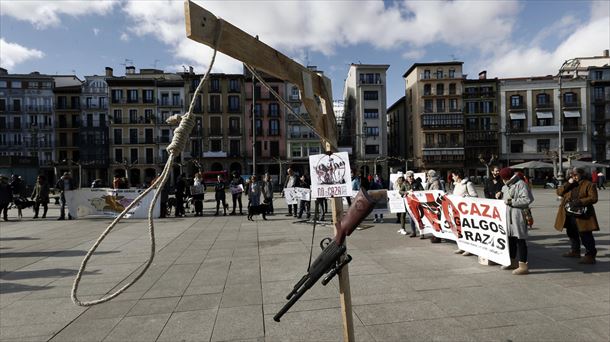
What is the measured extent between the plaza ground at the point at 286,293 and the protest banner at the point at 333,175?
36 cm

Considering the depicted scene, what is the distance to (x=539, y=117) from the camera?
5622 cm

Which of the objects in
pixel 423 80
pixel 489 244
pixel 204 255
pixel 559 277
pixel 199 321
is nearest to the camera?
pixel 199 321

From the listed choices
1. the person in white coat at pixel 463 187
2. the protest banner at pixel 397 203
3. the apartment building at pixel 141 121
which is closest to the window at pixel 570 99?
the apartment building at pixel 141 121

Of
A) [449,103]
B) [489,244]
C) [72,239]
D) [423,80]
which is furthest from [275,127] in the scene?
[489,244]

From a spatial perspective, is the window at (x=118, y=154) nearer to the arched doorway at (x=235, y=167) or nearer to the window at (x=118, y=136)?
the window at (x=118, y=136)

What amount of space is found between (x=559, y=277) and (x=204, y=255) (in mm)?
6227

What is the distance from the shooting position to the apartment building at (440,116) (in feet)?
184

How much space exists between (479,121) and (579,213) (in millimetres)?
56743

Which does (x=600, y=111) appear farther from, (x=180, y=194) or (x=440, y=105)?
(x=180, y=194)

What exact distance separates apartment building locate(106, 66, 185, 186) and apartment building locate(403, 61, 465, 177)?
37609 mm

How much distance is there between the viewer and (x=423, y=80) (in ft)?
185

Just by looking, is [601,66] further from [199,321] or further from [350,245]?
[199,321]

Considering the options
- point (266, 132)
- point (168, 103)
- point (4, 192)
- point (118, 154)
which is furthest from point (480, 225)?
point (118, 154)

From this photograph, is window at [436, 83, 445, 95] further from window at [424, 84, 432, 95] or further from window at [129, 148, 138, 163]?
window at [129, 148, 138, 163]
